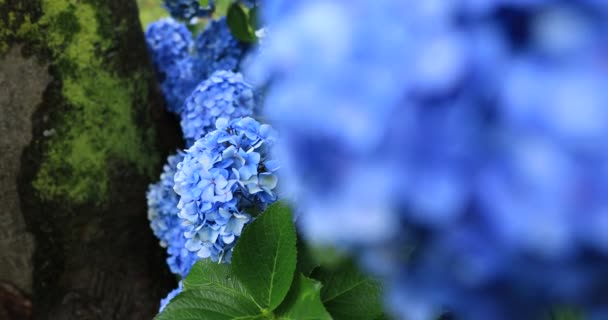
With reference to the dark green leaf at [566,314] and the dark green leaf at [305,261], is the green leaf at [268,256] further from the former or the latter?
the dark green leaf at [566,314]

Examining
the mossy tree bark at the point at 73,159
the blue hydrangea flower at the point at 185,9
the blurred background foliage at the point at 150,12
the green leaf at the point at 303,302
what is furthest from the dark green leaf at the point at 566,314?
the blurred background foliage at the point at 150,12

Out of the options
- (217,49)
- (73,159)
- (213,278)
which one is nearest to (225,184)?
(213,278)

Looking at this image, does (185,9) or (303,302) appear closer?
(303,302)

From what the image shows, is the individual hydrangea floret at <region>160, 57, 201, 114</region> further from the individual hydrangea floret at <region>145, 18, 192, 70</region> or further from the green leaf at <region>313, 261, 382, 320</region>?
the green leaf at <region>313, 261, 382, 320</region>

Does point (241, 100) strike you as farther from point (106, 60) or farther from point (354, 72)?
point (354, 72)

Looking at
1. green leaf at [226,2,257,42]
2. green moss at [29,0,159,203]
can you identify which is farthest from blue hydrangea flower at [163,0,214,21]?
green moss at [29,0,159,203]

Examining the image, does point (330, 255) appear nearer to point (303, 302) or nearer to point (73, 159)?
point (303, 302)
